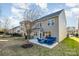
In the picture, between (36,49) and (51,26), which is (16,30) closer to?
(36,49)

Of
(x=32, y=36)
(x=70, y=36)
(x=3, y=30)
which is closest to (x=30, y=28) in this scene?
(x=32, y=36)

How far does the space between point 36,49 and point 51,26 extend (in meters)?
0.43

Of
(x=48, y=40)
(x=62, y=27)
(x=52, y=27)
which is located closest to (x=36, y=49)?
(x=48, y=40)

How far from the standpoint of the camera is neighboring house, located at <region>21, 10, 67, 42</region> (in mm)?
3062

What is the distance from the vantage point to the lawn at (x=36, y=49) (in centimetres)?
308

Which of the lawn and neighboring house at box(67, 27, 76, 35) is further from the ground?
neighboring house at box(67, 27, 76, 35)

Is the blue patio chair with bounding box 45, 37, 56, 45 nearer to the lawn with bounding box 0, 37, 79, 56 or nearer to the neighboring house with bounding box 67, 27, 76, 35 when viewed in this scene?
the lawn with bounding box 0, 37, 79, 56


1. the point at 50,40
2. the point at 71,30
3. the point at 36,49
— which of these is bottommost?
the point at 36,49

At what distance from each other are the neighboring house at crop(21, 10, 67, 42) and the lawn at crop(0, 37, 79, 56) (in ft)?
0.43

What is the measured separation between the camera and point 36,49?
313 centimetres

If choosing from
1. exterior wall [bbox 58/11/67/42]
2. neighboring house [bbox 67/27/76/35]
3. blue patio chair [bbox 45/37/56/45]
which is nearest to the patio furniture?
blue patio chair [bbox 45/37/56/45]

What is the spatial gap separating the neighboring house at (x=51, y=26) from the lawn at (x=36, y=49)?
131 millimetres

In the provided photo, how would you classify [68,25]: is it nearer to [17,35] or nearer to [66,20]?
[66,20]

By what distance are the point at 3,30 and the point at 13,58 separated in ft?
1.52
